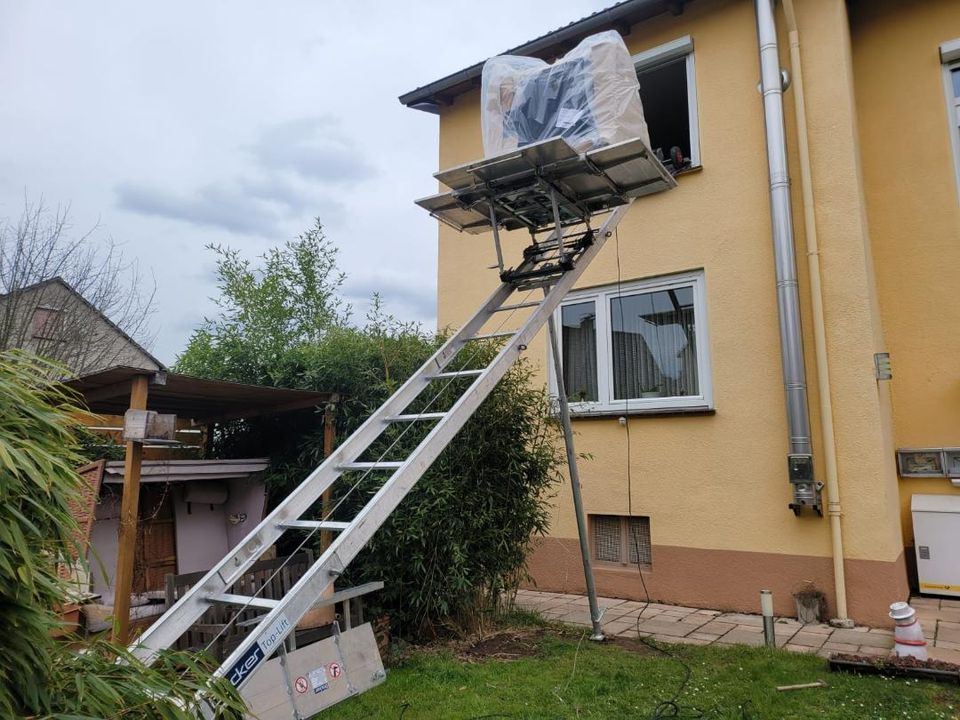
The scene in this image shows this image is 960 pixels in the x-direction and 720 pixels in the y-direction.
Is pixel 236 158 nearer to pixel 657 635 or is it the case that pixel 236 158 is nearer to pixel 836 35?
pixel 836 35

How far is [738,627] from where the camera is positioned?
209 inches

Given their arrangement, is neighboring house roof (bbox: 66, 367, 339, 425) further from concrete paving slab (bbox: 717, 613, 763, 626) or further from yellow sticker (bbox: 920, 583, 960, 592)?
yellow sticker (bbox: 920, 583, 960, 592)

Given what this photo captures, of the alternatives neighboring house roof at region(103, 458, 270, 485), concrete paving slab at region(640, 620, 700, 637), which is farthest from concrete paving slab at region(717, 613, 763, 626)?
neighboring house roof at region(103, 458, 270, 485)

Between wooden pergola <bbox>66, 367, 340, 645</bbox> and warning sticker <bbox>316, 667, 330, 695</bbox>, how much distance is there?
44.2 inches

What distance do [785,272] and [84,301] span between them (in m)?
10.5

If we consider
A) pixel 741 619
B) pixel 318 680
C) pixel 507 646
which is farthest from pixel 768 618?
pixel 318 680

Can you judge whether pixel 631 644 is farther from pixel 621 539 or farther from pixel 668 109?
pixel 668 109

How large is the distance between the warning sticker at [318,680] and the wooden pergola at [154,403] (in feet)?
3.68

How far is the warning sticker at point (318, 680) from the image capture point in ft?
12.6

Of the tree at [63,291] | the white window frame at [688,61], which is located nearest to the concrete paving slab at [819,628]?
the white window frame at [688,61]

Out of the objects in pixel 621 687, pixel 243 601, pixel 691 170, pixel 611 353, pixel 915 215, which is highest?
pixel 691 170

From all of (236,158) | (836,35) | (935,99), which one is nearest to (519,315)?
(836,35)

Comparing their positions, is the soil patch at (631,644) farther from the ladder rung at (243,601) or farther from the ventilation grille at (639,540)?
the ladder rung at (243,601)

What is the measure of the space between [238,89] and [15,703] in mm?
8924
